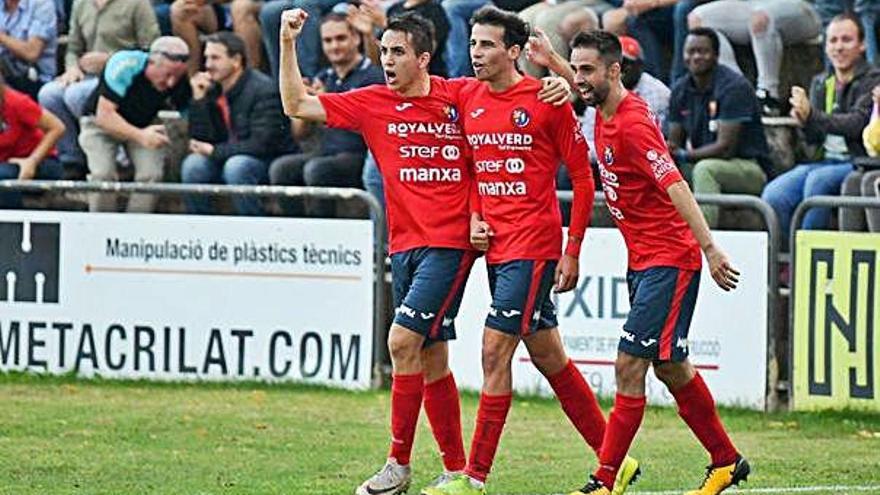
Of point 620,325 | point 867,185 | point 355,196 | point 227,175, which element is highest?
point 867,185

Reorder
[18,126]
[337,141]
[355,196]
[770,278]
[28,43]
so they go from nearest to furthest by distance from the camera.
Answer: [770,278], [355,196], [337,141], [18,126], [28,43]

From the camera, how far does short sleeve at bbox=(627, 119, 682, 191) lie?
1033 centimetres

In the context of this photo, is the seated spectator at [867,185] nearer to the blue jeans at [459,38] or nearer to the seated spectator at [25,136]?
the blue jeans at [459,38]

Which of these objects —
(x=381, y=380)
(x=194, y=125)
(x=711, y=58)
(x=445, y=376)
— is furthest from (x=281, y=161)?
(x=445, y=376)

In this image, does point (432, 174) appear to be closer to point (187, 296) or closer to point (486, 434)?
point (486, 434)

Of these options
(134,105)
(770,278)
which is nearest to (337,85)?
(134,105)

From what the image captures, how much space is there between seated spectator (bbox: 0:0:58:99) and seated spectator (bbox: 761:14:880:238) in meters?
7.26

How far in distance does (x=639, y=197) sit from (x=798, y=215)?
436 centimetres

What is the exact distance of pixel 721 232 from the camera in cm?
1493

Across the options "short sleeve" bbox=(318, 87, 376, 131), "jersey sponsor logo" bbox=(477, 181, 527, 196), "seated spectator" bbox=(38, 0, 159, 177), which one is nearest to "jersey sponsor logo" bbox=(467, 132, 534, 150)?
"jersey sponsor logo" bbox=(477, 181, 527, 196)

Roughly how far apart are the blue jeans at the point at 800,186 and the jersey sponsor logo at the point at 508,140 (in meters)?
4.88

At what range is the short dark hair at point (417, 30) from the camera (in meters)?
11.0

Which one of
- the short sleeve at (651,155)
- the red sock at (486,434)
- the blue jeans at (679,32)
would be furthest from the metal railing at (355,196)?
the short sleeve at (651,155)

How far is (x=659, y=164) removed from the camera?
10352 millimetres
